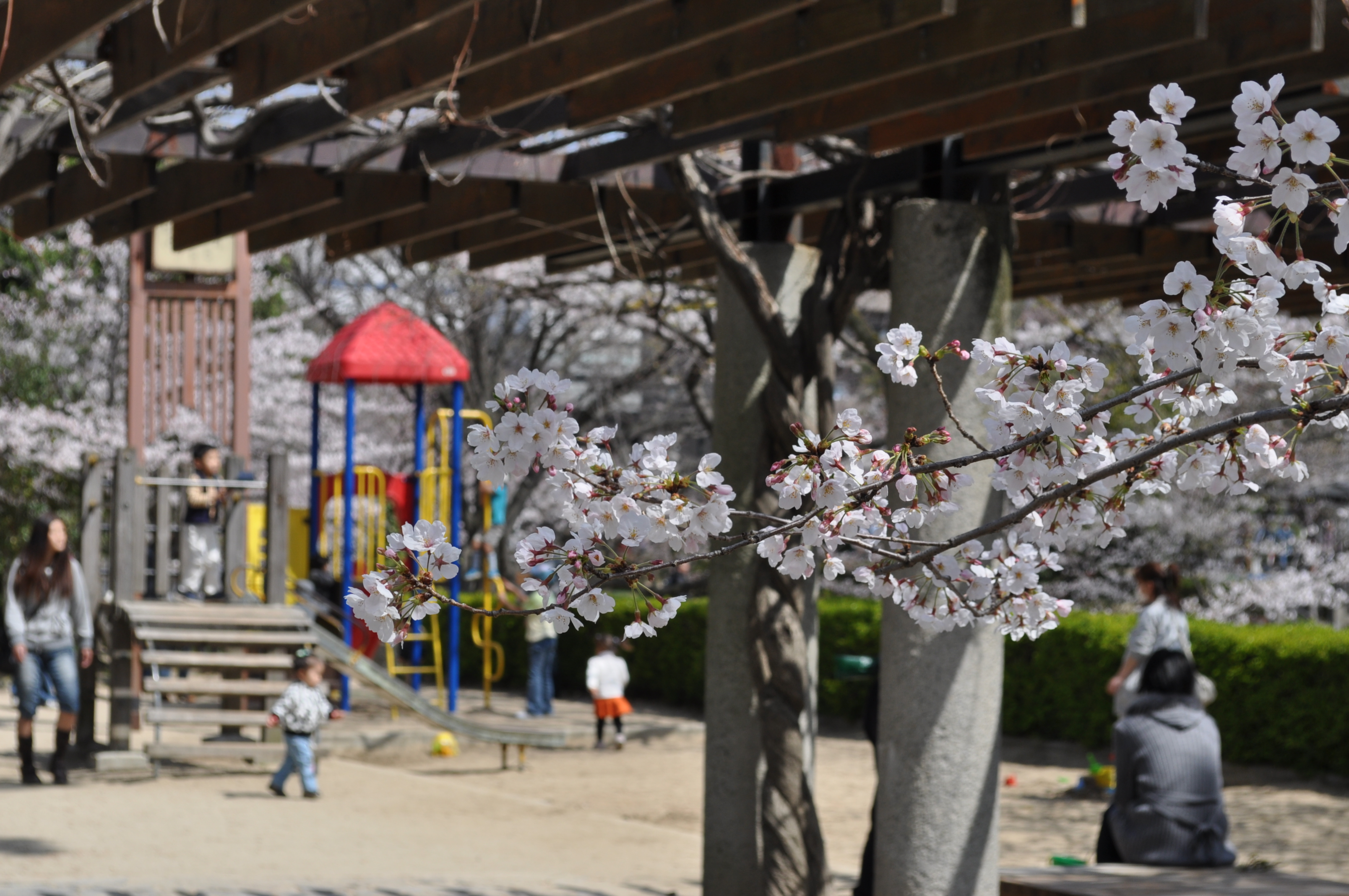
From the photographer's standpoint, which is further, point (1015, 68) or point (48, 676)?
point (48, 676)

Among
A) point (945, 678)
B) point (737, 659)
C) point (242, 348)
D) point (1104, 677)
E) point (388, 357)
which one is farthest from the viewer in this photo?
point (388, 357)

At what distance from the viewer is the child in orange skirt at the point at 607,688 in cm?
1269

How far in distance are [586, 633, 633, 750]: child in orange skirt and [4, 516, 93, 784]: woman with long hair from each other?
4978 mm

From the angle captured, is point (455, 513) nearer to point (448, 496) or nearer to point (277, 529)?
point (448, 496)

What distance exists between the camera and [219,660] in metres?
9.56

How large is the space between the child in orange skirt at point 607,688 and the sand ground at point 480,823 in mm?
496

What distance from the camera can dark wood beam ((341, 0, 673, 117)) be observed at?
12.5 feet

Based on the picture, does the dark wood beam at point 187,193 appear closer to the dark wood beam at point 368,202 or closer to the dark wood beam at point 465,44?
the dark wood beam at point 368,202

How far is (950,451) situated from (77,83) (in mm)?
4474

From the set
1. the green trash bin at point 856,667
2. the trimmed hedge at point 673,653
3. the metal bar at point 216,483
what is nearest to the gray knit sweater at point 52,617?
the metal bar at point 216,483

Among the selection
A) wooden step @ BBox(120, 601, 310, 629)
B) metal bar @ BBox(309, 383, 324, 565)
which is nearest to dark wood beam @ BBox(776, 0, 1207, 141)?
wooden step @ BBox(120, 601, 310, 629)

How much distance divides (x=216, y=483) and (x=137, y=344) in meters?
3.90

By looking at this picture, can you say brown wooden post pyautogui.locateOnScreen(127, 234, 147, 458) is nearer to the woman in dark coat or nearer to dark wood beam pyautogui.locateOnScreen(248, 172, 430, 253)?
dark wood beam pyautogui.locateOnScreen(248, 172, 430, 253)

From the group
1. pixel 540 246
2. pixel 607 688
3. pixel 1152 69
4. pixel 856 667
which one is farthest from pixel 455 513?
pixel 1152 69
